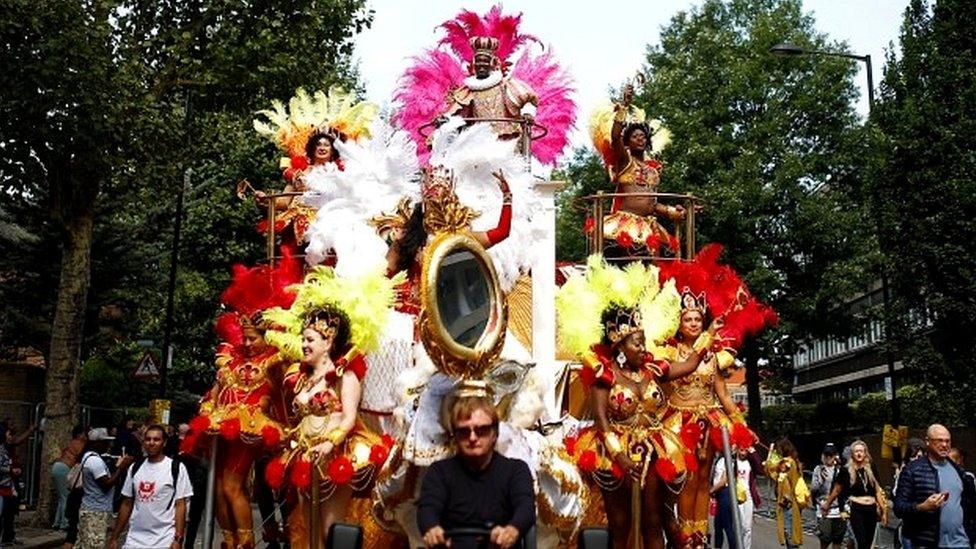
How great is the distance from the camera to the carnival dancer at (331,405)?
8.44 metres

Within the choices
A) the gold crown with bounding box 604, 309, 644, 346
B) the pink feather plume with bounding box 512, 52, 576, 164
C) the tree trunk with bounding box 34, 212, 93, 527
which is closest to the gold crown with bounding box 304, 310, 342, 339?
the gold crown with bounding box 604, 309, 644, 346

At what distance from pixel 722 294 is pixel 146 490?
5.01 m

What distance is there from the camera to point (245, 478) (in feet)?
34.3

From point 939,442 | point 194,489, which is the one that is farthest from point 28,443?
point 939,442

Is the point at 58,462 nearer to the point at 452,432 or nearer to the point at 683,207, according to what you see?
the point at 683,207

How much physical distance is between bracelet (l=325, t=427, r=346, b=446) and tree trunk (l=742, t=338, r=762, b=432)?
109 feet

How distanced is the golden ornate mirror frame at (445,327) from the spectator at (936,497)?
4.35 m

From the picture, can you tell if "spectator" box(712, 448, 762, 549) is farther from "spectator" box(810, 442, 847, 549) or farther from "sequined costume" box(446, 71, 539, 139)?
"sequined costume" box(446, 71, 539, 139)

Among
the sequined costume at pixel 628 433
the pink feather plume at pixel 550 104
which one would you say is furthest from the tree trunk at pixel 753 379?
the sequined costume at pixel 628 433

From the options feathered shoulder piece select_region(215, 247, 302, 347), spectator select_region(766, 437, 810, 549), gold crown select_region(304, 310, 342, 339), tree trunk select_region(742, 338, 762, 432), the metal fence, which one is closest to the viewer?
gold crown select_region(304, 310, 342, 339)

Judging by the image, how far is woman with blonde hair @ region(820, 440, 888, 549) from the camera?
15109 millimetres

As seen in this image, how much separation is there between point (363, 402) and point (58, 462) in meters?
11.3

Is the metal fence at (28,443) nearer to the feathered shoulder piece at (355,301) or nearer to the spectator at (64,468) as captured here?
the spectator at (64,468)

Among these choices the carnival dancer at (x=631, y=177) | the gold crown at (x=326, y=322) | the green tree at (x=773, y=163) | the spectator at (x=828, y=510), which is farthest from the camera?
the green tree at (x=773, y=163)
